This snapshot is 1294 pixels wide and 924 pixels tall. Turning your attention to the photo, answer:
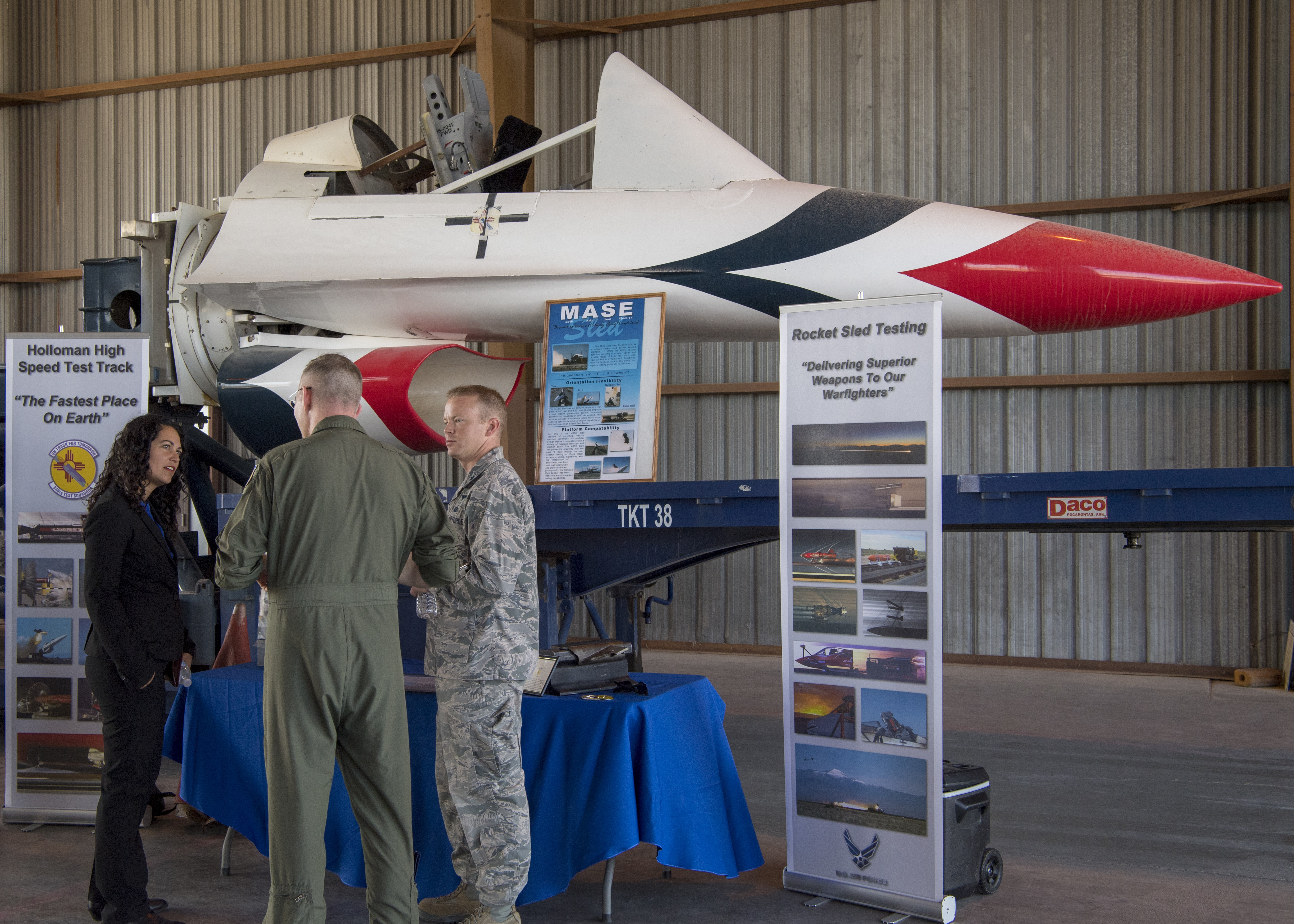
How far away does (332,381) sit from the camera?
9.53 feet

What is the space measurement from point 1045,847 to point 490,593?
2640 millimetres

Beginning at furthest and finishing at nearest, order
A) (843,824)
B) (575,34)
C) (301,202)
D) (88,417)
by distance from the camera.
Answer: (575,34), (301,202), (88,417), (843,824)

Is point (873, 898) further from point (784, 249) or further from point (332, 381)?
point (784, 249)

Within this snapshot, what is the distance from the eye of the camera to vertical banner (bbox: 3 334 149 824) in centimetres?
445

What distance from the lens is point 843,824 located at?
3463 millimetres

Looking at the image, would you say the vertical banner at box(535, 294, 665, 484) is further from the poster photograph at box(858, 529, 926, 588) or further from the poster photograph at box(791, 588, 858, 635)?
the poster photograph at box(858, 529, 926, 588)

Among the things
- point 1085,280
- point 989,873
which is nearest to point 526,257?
point 1085,280

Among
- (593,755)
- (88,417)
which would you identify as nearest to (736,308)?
(593,755)

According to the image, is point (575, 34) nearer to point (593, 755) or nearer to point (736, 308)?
point (736, 308)

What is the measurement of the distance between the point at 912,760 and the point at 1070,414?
6.65 meters

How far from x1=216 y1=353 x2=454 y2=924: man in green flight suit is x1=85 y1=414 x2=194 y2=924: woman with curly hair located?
29.7 inches

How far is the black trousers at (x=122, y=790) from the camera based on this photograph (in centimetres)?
323

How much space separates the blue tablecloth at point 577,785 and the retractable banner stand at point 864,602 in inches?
11.7

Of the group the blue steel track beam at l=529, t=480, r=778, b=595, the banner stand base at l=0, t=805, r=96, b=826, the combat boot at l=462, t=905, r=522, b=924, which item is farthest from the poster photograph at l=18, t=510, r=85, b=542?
the combat boot at l=462, t=905, r=522, b=924
